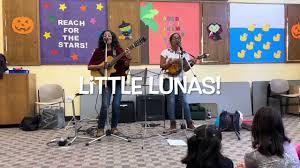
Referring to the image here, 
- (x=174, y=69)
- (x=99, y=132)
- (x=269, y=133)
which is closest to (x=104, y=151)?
(x=99, y=132)

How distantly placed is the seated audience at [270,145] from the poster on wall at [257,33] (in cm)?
569

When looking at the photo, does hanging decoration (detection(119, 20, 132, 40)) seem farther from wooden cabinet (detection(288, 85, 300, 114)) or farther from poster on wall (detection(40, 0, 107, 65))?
wooden cabinet (detection(288, 85, 300, 114))

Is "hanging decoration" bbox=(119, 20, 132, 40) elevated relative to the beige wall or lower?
elevated

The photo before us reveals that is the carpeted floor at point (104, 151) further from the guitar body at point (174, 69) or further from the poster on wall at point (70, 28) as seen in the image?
the poster on wall at point (70, 28)

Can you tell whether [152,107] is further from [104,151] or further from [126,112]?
[104,151]

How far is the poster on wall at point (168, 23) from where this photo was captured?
23.1ft

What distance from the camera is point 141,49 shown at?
7.04 m

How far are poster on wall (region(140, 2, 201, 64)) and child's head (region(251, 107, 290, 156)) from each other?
207 inches

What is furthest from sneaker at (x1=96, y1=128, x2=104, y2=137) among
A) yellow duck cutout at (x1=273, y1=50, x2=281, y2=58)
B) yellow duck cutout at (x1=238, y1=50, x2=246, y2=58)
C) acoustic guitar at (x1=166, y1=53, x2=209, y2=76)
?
yellow duck cutout at (x1=273, y1=50, x2=281, y2=58)

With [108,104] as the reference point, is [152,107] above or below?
below

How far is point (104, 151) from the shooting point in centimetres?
419

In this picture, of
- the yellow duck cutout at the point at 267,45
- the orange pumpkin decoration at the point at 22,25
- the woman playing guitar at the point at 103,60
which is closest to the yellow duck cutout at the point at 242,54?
the yellow duck cutout at the point at 267,45

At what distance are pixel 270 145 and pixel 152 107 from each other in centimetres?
477

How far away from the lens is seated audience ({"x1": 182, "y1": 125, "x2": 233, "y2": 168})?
1822mm
